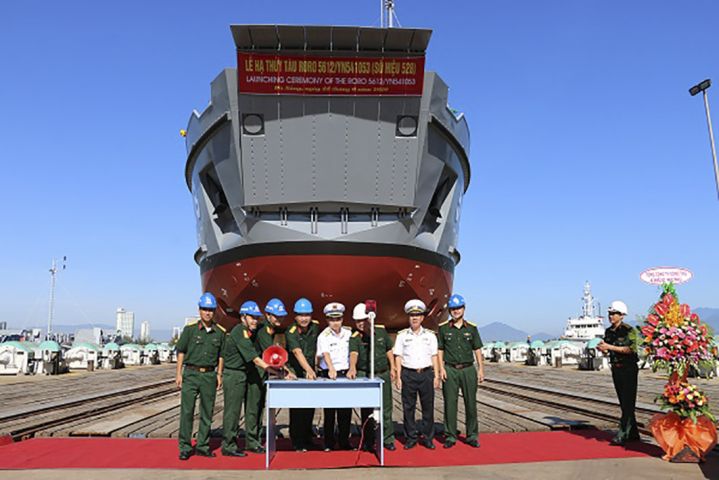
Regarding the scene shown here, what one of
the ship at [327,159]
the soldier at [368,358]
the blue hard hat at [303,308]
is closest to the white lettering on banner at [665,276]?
the soldier at [368,358]

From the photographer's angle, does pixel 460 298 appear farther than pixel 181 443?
Yes

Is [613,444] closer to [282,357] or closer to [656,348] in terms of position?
[656,348]

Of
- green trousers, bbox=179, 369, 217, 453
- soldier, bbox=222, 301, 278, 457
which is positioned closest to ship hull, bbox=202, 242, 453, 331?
soldier, bbox=222, 301, 278, 457

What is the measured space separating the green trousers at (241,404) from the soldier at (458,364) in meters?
2.21

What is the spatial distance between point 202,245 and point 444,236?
25.1ft

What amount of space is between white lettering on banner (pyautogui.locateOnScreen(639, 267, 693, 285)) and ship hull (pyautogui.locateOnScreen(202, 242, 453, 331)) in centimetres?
755

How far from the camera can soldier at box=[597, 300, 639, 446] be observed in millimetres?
6004

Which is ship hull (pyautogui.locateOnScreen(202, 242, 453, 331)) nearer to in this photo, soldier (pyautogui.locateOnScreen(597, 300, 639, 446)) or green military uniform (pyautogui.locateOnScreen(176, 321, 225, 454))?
green military uniform (pyautogui.locateOnScreen(176, 321, 225, 454))

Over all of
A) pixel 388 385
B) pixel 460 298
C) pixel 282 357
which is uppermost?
pixel 460 298

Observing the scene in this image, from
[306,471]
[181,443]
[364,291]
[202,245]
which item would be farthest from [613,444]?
[202,245]

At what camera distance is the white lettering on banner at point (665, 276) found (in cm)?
584

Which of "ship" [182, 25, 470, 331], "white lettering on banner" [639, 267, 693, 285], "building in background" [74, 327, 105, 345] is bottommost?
"building in background" [74, 327, 105, 345]

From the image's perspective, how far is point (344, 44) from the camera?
1207 cm

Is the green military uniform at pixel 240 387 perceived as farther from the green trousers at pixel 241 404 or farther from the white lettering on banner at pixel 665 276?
the white lettering on banner at pixel 665 276
